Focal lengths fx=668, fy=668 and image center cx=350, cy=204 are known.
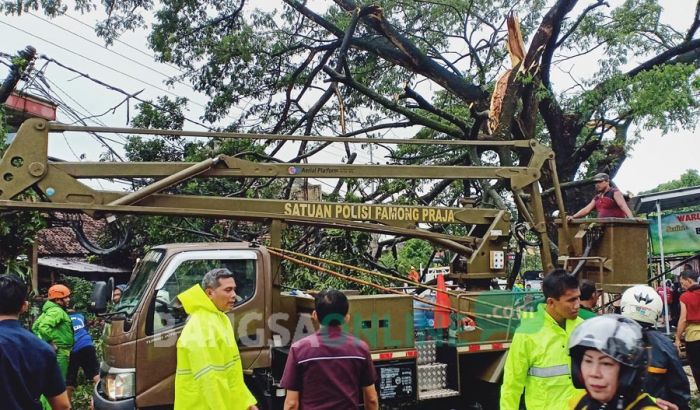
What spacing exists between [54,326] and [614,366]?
7.20m

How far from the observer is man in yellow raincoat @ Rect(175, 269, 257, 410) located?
4.19 metres

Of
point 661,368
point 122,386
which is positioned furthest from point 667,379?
point 122,386

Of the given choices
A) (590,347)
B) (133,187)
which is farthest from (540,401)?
(133,187)

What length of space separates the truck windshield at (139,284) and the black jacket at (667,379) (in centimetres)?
440

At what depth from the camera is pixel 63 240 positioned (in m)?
19.5

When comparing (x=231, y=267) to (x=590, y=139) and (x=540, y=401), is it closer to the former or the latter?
(x=540, y=401)

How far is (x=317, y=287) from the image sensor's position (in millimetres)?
9414

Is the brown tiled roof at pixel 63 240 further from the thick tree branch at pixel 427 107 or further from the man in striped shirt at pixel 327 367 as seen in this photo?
the man in striped shirt at pixel 327 367

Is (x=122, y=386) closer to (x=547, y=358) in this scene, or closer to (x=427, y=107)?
(x=547, y=358)

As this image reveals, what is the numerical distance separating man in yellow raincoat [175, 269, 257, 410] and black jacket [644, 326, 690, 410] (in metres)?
2.57

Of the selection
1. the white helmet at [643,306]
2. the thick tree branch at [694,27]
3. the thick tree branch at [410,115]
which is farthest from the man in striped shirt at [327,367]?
the thick tree branch at [694,27]

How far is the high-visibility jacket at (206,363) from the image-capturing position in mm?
4184

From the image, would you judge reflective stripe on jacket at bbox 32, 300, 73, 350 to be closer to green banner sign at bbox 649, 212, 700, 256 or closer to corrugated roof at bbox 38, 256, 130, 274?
corrugated roof at bbox 38, 256, 130, 274

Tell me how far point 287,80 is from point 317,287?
6.79 m
